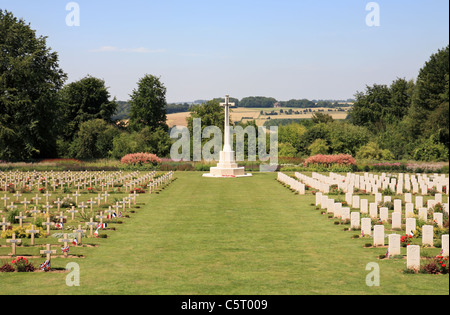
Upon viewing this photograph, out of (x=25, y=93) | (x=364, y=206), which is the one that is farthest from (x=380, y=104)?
(x=364, y=206)

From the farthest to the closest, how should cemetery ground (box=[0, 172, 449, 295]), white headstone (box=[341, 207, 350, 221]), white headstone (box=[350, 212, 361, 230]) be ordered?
1. white headstone (box=[341, 207, 350, 221])
2. white headstone (box=[350, 212, 361, 230])
3. cemetery ground (box=[0, 172, 449, 295])

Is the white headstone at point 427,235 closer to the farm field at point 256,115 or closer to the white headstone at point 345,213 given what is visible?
the white headstone at point 345,213

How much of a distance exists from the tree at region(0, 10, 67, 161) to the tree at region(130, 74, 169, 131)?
53.5 ft

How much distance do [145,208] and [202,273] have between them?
12.6m

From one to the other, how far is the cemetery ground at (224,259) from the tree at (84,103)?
51148 mm

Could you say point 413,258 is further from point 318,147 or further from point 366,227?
point 318,147

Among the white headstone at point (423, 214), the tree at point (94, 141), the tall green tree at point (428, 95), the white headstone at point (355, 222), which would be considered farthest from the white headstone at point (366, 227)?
the tree at point (94, 141)

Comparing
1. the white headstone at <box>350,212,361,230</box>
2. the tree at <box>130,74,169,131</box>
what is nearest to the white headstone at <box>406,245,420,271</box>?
the white headstone at <box>350,212,361,230</box>

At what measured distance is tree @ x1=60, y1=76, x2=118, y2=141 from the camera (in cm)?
7181

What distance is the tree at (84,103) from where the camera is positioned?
236ft

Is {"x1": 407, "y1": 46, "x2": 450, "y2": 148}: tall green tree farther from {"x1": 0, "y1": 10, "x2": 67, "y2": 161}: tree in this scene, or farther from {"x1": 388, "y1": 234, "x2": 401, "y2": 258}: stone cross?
{"x1": 388, "y1": 234, "x2": 401, "y2": 258}: stone cross

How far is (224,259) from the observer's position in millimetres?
13945

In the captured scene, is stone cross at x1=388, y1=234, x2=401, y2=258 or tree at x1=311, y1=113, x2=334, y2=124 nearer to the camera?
stone cross at x1=388, y1=234, x2=401, y2=258

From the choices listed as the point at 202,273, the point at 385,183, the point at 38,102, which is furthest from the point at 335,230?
the point at 38,102
